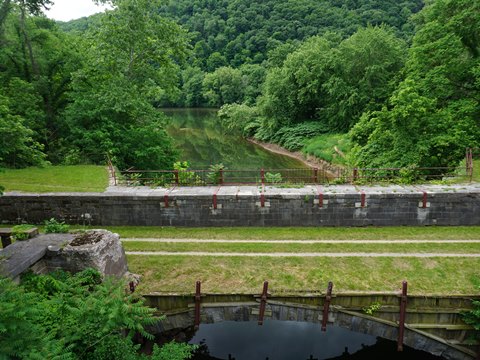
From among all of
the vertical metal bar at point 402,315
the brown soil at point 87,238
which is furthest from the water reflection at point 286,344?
the brown soil at point 87,238

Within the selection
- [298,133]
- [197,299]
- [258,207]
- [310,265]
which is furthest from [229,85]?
[197,299]

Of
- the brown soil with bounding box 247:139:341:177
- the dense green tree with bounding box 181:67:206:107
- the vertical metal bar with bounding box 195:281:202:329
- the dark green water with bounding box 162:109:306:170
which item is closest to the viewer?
the vertical metal bar with bounding box 195:281:202:329

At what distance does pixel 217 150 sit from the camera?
4244 cm

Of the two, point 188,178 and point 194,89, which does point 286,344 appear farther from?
point 194,89

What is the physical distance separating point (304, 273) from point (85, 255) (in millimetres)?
5962

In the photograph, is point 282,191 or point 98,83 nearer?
point 282,191

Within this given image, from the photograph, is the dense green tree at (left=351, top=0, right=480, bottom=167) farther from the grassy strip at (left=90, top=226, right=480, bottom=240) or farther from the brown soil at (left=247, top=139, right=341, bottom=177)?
the brown soil at (left=247, top=139, right=341, bottom=177)

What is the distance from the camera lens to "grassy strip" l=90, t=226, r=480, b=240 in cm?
1290

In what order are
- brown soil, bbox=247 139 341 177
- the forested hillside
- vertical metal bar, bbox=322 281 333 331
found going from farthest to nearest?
brown soil, bbox=247 139 341 177 < the forested hillside < vertical metal bar, bbox=322 281 333 331

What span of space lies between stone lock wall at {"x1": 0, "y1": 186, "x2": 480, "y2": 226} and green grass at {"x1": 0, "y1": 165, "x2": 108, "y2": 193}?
119 cm

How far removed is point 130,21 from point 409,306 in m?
18.7

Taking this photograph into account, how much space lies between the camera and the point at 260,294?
958cm

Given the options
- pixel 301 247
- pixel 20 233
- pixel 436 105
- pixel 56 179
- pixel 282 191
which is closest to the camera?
pixel 20 233

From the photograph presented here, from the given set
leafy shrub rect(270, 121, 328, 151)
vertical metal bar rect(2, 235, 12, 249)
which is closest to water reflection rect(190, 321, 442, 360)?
vertical metal bar rect(2, 235, 12, 249)
